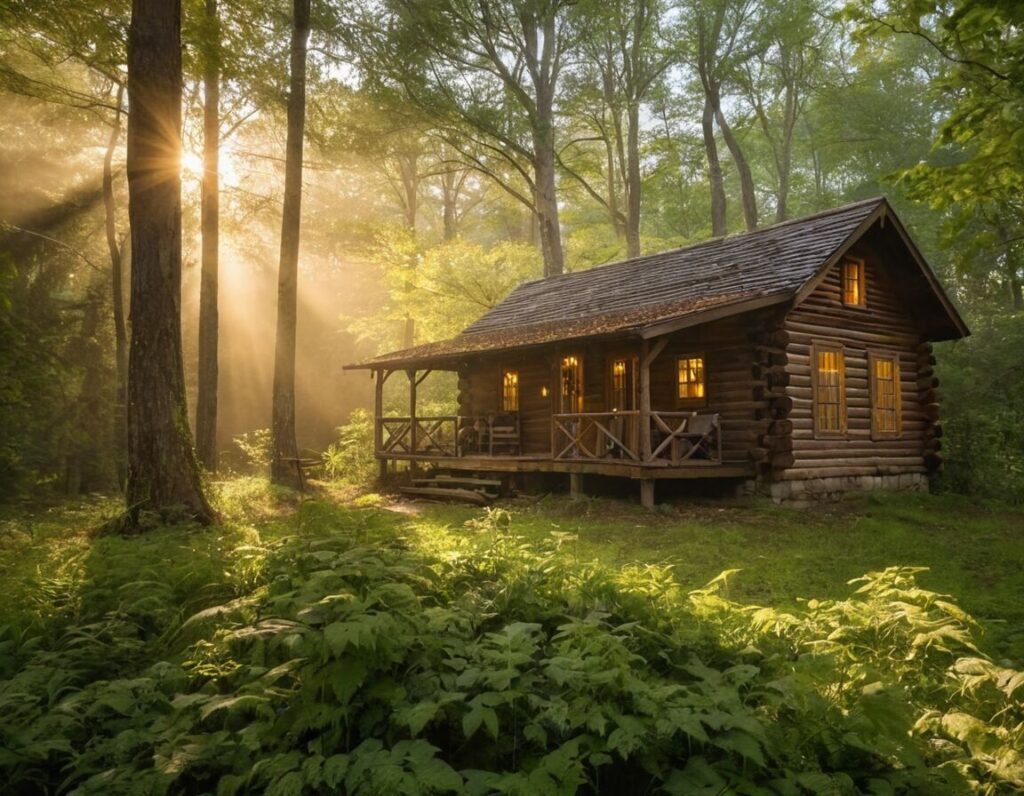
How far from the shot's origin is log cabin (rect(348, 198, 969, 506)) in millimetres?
14250

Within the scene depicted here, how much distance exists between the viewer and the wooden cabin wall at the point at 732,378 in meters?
14.7

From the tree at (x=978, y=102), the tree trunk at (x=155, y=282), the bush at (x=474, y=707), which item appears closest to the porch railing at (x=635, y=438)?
the tree at (x=978, y=102)

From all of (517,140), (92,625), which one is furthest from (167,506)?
(517,140)

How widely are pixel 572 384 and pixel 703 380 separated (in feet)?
13.1

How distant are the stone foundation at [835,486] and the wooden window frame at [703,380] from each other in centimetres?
238

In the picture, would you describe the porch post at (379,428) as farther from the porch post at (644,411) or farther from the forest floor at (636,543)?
the porch post at (644,411)

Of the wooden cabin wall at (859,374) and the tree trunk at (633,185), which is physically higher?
the tree trunk at (633,185)

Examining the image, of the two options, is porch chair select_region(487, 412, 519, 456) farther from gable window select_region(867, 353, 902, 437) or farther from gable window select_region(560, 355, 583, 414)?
gable window select_region(867, 353, 902, 437)

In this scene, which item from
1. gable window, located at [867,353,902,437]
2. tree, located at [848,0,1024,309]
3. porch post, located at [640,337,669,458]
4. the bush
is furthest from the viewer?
gable window, located at [867,353,902,437]

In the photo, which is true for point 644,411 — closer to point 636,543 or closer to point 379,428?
point 636,543

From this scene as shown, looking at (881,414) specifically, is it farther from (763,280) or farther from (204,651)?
(204,651)

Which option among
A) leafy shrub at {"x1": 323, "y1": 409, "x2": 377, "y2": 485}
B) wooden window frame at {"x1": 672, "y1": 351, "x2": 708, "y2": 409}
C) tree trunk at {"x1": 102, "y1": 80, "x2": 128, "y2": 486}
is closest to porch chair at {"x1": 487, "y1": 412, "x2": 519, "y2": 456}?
leafy shrub at {"x1": 323, "y1": 409, "x2": 377, "y2": 485}

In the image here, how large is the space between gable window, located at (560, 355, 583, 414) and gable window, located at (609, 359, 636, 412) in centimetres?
109

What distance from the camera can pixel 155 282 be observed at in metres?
8.95
